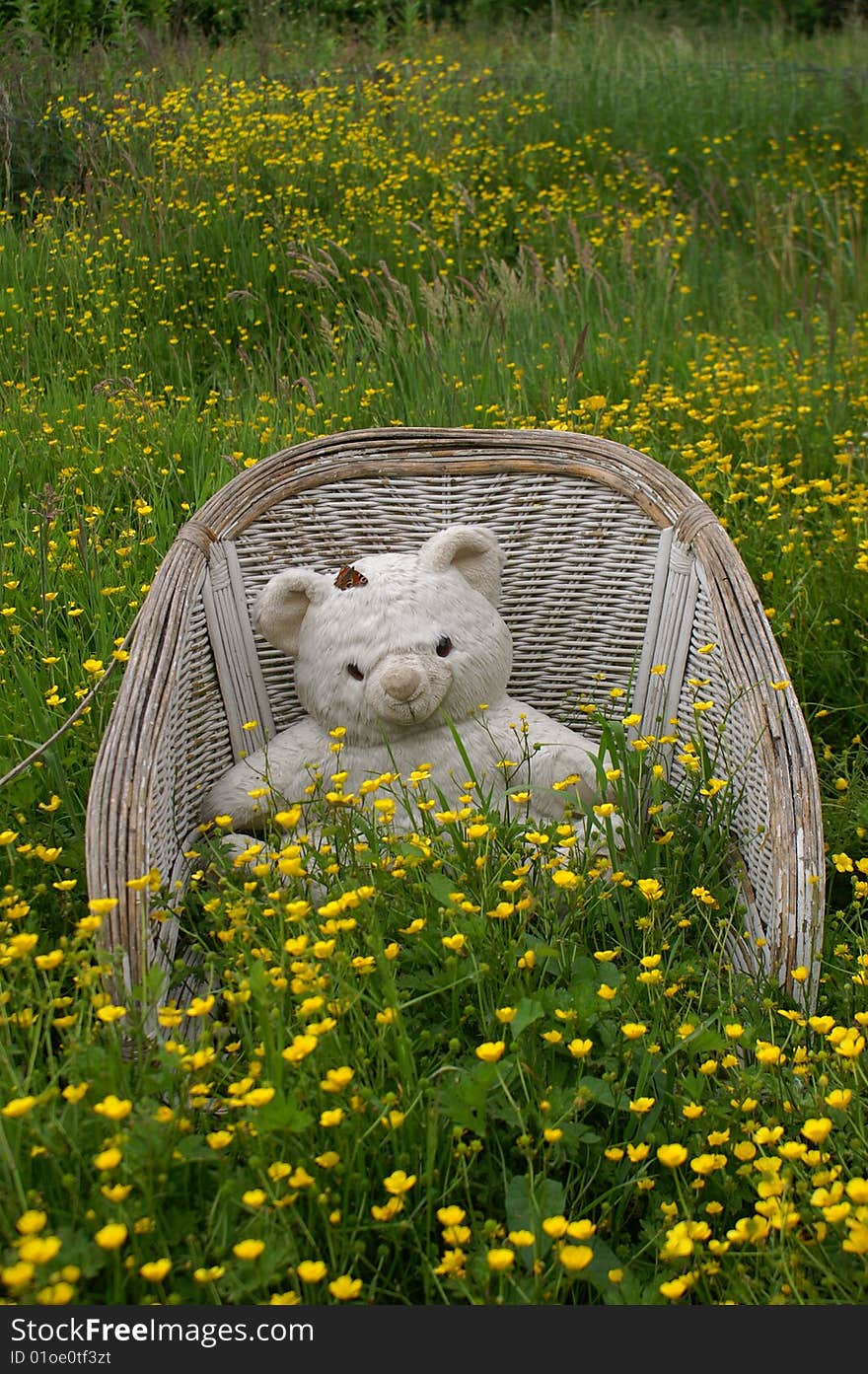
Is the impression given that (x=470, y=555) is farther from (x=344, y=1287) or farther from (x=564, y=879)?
(x=344, y=1287)

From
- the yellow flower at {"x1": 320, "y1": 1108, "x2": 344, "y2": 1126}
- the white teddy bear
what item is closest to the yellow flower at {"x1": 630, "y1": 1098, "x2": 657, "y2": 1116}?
the yellow flower at {"x1": 320, "y1": 1108, "x2": 344, "y2": 1126}

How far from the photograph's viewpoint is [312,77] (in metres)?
6.38

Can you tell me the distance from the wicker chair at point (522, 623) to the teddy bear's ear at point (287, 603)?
0.12 meters

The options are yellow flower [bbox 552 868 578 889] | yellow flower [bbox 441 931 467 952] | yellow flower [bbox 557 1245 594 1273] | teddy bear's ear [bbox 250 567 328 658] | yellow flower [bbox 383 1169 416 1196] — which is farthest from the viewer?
teddy bear's ear [bbox 250 567 328 658]

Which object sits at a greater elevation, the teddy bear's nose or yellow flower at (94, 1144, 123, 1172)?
yellow flower at (94, 1144, 123, 1172)

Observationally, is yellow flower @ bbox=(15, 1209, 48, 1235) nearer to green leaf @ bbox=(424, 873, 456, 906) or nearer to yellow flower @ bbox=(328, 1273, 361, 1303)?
yellow flower @ bbox=(328, 1273, 361, 1303)

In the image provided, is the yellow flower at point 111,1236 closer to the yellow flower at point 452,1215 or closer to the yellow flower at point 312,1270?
the yellow flower at point 312,1270

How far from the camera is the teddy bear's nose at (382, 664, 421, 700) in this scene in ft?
7.06

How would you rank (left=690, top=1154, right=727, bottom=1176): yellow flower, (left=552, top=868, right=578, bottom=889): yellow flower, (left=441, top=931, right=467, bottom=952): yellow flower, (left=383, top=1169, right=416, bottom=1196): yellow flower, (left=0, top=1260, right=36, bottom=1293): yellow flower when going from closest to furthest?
(left=0, top=1260, right=36, bottom=1293): yellow flower < (left=383, top=1169, right=416, bottom=1196): yellow flower < (left=690, top=1154, right=727, bottom=1176): yellow flower < (left=441, top=931, right=467, bottom=952): yellow flower < (left=552, top=868, right=578, bottom=889): yellow flower

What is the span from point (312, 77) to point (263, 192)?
4.76 feet

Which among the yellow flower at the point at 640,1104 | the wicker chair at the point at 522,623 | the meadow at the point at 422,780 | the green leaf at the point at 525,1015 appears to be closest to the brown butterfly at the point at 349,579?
the wicker chair at the point at 522,623

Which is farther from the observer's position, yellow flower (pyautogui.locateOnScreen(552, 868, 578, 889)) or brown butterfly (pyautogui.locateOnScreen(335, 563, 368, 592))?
brown butterfly (pyautogui.locateOnScreen(335, 563, 368, 592))

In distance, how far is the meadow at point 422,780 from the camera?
51.2 inches

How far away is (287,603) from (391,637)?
0.79ft
